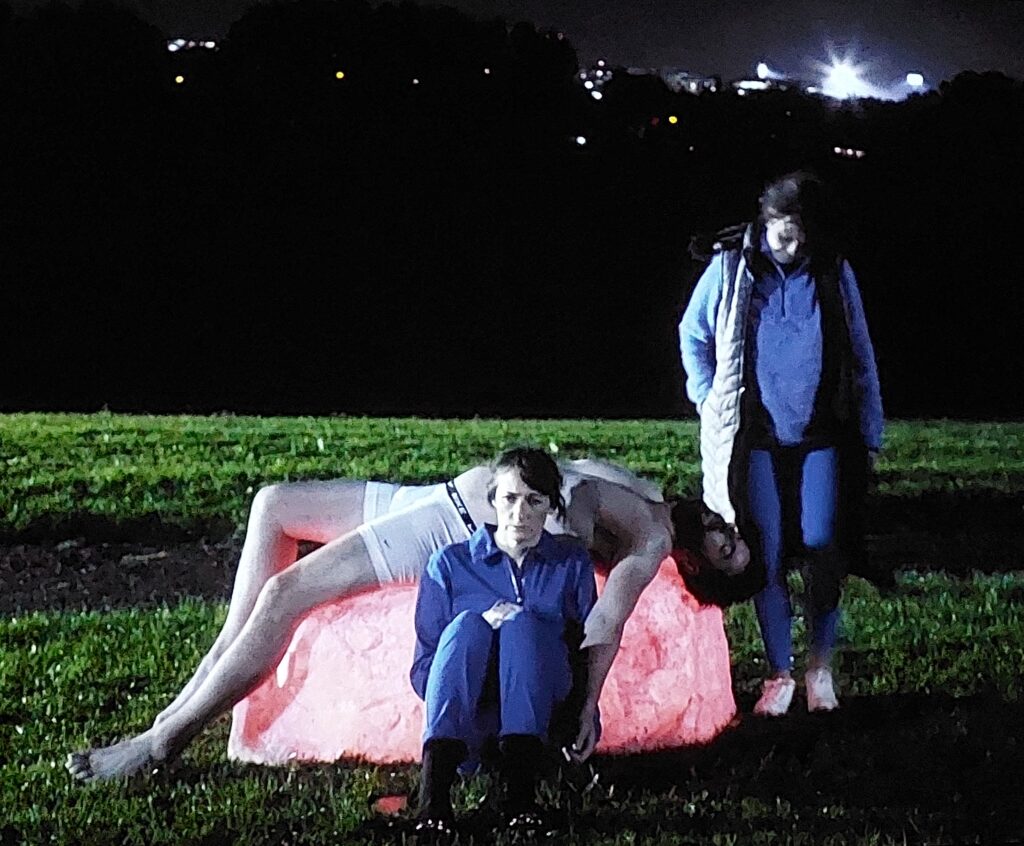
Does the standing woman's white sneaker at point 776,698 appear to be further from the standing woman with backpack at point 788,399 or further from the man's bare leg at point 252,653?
the man's bare leg at point 252,653

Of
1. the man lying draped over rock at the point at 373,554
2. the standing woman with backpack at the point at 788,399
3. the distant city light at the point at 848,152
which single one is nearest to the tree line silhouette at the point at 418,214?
the distant city light at the point at 848,152

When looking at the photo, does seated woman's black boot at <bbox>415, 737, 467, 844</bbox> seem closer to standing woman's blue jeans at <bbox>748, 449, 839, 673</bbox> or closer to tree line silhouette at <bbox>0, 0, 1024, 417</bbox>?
standing woman's blue jeans at <bbox>748, 449, 839, 673</bbox>

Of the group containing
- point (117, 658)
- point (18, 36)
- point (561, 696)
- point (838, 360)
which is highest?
point (18, 36)

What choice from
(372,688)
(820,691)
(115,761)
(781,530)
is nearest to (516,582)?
(372,688)

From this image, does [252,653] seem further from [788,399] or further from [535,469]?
[788,399]

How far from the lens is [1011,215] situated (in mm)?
9938

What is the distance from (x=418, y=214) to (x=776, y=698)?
7.48m

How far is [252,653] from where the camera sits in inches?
144

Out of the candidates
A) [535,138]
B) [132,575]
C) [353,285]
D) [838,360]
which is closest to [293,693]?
[838,360]

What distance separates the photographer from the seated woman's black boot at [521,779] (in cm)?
326

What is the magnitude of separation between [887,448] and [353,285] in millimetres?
4163

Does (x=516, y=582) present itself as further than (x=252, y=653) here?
No

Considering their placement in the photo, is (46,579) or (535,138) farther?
(535,138)

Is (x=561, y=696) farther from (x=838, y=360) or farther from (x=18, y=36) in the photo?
(x=18, y=36)
